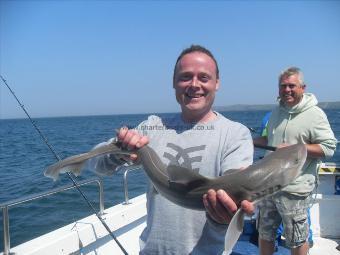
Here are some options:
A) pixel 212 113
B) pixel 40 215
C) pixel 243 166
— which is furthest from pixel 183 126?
pixel 40 215

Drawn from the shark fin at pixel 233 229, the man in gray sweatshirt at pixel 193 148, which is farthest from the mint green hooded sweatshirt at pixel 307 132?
the shark fin at pixel 233 229

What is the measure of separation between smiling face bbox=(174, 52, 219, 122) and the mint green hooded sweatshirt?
2.37 meters

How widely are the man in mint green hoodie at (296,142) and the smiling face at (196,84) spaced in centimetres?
231

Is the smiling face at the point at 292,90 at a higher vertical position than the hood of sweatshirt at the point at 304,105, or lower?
higher

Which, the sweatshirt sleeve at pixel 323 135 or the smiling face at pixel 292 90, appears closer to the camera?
the sweatshirt sleeve at pixel 323 135

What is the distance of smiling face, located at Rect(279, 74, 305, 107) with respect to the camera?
16.0 ft

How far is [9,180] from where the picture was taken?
17328 mm

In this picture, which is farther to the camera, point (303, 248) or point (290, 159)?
point (303, 248)

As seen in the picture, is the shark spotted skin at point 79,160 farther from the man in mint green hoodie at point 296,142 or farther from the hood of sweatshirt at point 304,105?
the hood of sweatshirt at point 304,105

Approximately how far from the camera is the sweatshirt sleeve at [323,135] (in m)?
4.66

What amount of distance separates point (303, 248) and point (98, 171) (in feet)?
10.4

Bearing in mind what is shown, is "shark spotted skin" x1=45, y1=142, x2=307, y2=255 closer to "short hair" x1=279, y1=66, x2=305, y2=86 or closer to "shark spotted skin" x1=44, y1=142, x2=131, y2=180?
"shark spotted skin" x1=44, y1=142, x2=131, y2=180

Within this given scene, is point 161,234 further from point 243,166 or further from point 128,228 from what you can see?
point 128,228

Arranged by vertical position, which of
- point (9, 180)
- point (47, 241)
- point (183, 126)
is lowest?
point (9, 180)
